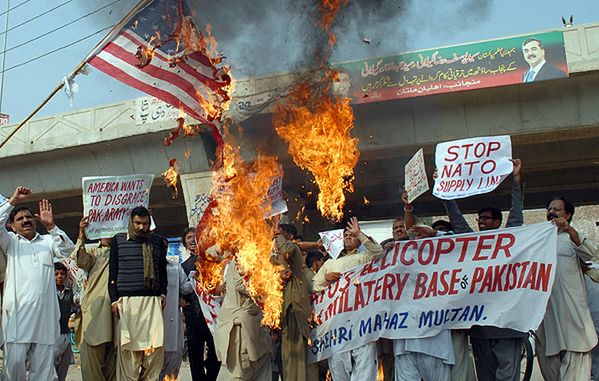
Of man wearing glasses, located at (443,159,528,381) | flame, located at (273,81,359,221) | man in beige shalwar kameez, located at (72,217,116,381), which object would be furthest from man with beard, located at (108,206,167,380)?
Result: man wearing glasses, located at (443,159,528,381)

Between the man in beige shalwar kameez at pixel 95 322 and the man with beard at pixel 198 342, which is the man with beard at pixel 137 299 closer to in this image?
the man in beige shalwar kameez at pixel 95 322

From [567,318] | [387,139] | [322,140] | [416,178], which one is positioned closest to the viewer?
[567,318]

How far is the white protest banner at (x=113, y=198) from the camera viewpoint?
24.3 ft

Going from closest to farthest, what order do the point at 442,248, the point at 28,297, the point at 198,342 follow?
the point at 28,297 < the point at 442,248 < the point at 198,342

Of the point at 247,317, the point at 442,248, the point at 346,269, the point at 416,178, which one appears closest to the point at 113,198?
the point at 247,317

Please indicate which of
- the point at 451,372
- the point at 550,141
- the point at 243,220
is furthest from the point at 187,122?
the point at 451,372

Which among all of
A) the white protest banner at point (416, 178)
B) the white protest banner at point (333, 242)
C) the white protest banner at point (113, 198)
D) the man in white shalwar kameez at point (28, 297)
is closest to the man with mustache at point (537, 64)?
the white protest banner at point (333, 242)

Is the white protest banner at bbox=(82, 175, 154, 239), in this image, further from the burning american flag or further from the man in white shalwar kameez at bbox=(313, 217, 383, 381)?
the man in white shalwar kameez at bbox=(313, 217, 383, 381)

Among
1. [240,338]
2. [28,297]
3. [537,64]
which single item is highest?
[537,64]

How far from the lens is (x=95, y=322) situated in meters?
6.31

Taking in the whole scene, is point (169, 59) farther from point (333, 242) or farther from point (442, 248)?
point (333, 242)

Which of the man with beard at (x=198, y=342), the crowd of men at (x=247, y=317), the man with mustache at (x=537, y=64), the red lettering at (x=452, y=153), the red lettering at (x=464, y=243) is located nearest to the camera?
the crowd of men at (x=247, y=317)

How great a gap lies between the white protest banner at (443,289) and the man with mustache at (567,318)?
16cm

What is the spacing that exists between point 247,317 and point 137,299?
1.08 m
